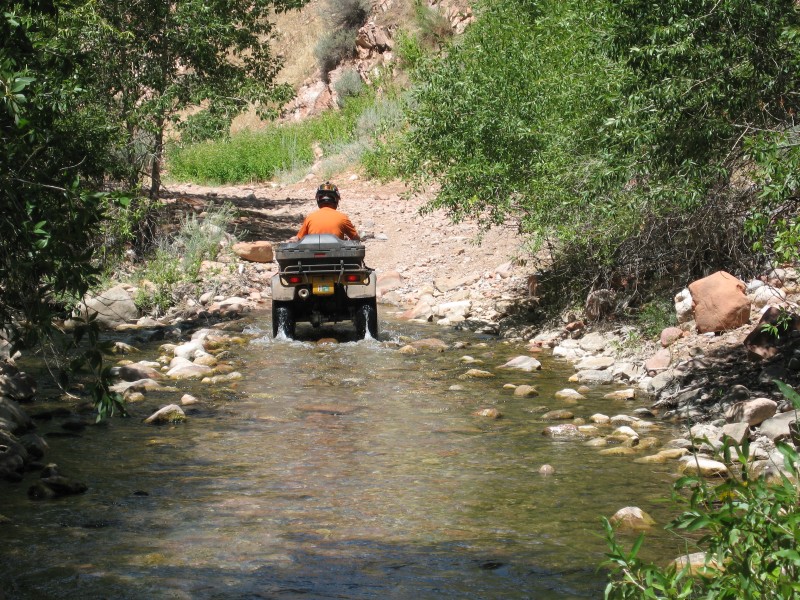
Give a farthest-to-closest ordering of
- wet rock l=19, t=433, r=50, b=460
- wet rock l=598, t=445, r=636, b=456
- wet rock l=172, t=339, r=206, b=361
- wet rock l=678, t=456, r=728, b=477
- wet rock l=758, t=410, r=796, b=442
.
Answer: wet rock l=172, t=339, r=206, b=361, wet rock l=598, t=445, r=636, b=456, wet rock l=19, t=433, r=50, b=460, wet rock l=758, t=410, r=796, b=442, wet rock l=678, t=456, r=728, b=477

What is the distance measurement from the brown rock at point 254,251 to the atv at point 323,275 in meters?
5.92

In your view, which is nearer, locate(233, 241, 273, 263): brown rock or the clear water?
the clear water

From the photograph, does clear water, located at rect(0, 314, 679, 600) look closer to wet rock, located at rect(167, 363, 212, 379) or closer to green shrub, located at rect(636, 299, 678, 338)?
wet rock, located at rect(167, 363, 212, 379)

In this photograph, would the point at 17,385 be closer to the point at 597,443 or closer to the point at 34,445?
the point at 34,445

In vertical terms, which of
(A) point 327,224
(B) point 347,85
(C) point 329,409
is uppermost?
(B) point 347,85

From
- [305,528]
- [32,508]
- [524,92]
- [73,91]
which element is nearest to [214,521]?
[305,528]

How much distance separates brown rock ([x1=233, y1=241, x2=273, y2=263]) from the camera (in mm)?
18000

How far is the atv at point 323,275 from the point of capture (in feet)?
38.1

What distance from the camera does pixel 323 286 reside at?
11797 mm

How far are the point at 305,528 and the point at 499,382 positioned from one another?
476 cm

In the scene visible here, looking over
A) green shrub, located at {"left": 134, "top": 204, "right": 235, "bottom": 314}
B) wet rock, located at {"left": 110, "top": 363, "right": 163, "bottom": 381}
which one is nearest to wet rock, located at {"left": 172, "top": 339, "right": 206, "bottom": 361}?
wet rock, located at {"left": 110, "top": 363, "right": 163, "bottom": 381}

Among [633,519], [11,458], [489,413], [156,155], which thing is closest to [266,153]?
[156,155]

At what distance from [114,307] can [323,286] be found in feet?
12.6

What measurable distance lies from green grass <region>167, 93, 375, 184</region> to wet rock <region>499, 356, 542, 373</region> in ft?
62.0
